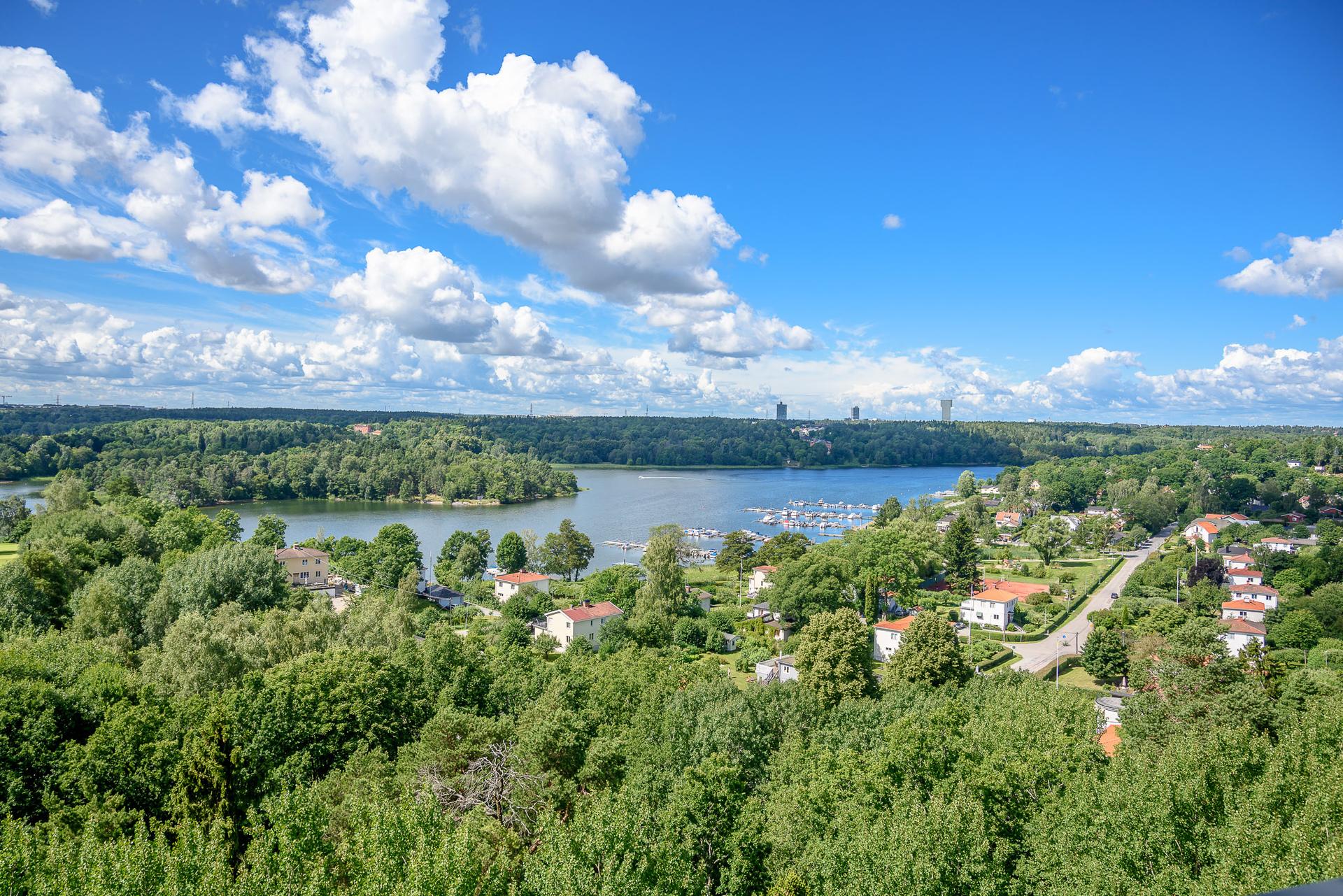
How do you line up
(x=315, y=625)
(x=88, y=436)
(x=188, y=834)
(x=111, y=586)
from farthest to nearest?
(x=88, y=436) → (x=111, y=586) → (x=315, y=625) → (x=188, y=834)

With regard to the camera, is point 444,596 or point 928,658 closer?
point 928,658

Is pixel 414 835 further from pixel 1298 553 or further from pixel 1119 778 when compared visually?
pixel 1298 553

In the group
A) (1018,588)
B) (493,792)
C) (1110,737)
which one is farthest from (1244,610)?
(493,792)

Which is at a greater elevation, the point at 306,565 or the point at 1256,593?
the point at 1256,593

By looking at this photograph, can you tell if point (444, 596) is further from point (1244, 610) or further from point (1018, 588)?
point (1244, 610)

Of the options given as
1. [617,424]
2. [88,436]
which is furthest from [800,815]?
[617,424]

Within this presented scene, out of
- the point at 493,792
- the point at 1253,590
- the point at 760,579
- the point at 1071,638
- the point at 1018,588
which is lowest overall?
the point at 1071,638
